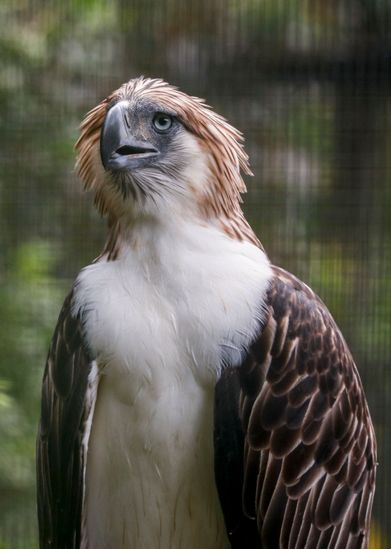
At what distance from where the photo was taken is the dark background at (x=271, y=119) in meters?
3.40

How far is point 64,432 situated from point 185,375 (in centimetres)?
26

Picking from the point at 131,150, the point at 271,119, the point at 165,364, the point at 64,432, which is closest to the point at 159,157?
the point at 131,150

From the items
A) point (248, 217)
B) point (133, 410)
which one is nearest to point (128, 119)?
point (133, 410)

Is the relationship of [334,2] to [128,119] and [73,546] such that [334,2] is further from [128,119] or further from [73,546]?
[73,546]

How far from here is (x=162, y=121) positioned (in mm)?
1996

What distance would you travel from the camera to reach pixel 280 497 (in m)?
1.98

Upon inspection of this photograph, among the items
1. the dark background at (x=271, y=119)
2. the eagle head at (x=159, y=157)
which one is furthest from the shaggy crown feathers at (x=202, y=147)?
the dark background at (x=271, y=119)

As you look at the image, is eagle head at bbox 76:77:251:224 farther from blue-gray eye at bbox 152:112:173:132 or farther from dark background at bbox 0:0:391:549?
dark background at bbox 0:0:391:549

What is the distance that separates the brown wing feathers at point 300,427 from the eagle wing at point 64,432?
300mm

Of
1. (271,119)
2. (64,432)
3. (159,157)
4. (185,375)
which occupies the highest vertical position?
(271,119)

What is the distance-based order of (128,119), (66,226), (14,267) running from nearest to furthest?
1. (128,119)
2. (14,267)
3. (66,226)

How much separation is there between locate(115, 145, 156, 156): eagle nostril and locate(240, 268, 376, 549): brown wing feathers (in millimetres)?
344

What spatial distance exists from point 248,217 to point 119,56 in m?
0.67

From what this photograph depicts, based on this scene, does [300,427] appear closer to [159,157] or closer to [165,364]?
[165,364]
